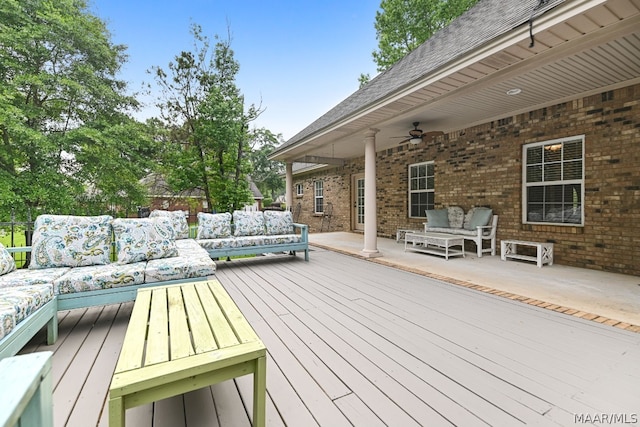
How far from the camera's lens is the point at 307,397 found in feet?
5.30

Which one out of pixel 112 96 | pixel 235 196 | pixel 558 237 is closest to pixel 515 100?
pixel 558 237

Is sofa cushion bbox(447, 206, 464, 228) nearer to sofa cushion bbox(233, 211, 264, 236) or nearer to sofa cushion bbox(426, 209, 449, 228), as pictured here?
sofa cushion bbox(426, 209, 449, 228)

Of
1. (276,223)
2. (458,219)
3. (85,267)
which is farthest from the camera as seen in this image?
(458,219)

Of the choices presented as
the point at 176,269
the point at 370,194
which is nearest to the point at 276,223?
the point at 370,194

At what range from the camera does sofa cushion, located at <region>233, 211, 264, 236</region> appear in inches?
214

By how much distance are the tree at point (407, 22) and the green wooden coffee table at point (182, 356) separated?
1285 cm

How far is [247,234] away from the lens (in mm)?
5488

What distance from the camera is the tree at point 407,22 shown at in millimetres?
11805

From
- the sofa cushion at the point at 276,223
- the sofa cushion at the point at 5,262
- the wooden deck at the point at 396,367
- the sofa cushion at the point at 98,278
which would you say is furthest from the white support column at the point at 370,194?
the sofa cushion at the point at 5,262

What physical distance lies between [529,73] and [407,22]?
1145cm

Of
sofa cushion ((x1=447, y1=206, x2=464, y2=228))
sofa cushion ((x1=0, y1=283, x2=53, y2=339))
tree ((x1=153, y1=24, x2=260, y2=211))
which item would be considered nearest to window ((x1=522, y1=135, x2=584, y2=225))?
sofa cushion ((x1=447, y1=206, x2=464, y2=228))

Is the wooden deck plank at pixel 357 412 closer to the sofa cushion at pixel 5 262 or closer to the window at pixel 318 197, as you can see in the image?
the sofa cushion at pixel 5 262

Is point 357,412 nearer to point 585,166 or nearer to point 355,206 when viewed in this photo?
point 585,166

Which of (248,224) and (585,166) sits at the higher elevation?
(585,166)
